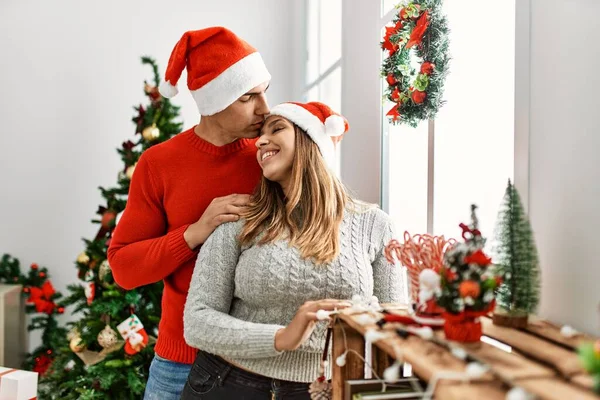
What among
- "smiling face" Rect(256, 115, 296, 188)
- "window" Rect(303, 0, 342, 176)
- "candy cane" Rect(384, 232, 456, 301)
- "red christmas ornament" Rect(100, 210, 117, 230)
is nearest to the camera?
"candy cane" Rect(384, 232, 456, 301)

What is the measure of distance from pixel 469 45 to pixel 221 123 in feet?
2.18

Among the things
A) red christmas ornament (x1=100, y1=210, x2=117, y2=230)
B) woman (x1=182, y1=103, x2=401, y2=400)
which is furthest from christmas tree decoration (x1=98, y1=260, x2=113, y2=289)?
woman (x1=182, y1=103, x2=401, y2=400)

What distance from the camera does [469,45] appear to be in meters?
1.40

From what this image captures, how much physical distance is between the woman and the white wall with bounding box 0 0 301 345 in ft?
6.63

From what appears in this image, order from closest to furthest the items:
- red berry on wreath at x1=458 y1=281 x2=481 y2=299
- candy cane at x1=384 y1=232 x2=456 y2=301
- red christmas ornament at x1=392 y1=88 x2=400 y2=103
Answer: red berry on wreath at x1=458 y1=281 x2=481 y2=299 < candy cane at x1=384 y1=232 x2=456 y2=301 < red christmas ornament at x1=392 y1=88 x2=400 y2=103

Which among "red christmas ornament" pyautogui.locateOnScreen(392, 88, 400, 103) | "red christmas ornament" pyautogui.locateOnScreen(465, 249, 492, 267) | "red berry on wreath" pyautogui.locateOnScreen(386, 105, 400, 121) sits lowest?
"red christmas ornament" pyautogui.locateOnScreen(465, 249, 492, 267)

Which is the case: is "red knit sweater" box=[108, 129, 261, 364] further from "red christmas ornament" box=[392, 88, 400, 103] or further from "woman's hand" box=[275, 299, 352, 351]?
"woman's hand" box=[275, 299, 352, 351]

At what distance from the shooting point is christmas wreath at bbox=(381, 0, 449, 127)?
143 cm

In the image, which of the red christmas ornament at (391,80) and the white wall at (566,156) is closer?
the white wall at (566,156)

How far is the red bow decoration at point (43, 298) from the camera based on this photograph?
132 inches

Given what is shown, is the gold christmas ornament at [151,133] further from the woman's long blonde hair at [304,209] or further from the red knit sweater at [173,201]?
the woman's long blonde hair at [304,209]

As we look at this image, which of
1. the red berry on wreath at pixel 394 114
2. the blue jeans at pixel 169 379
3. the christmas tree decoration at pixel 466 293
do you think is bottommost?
the blue jeans at pixel 169 379

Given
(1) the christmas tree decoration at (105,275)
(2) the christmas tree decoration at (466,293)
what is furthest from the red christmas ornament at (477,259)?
(1) the christmas tree decoration at (105,275)

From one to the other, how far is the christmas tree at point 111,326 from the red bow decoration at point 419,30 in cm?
161
